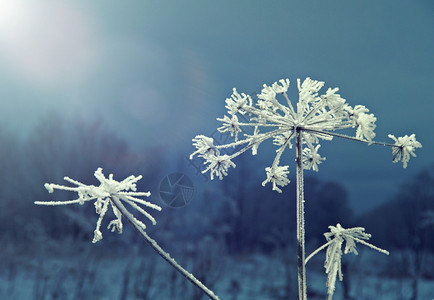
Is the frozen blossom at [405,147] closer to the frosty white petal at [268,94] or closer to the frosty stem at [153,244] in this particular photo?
the frosty white petal at [268,94]

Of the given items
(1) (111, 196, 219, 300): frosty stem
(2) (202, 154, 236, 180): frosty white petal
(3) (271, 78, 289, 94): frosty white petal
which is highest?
(3) (271, 78, 289, 94): frosty white petal

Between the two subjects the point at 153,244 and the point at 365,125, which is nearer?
the point at 153,244

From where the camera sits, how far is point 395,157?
129 centimetres

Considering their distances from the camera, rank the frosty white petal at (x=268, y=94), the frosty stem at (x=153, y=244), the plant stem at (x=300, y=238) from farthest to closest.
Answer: the frosty white petal at (x=268, y=94)
the plant stem at (x=300, y=238)
the frosty stem at (x=153, y=244)

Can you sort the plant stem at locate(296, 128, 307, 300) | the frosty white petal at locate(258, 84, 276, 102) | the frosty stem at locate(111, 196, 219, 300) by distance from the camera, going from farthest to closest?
the frosty white petal at locate(258, 84, 276, 102), the plant stem at locate(296, 128, 307, 300), the frosty stem at locate(111, 196, 219, 300)

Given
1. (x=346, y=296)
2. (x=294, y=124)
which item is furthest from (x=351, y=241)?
(x=346, y=296)

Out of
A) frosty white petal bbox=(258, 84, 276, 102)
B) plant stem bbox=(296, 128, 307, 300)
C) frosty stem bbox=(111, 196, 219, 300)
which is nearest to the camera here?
frosty stem bbox=(111, 196, 219, 300)

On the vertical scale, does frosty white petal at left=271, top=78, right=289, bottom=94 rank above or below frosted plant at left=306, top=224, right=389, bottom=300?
above

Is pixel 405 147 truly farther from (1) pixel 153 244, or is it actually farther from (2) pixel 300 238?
(1) pixel 153 244

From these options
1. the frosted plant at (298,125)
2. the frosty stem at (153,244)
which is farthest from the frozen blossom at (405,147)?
the frosty stem at (153,244)

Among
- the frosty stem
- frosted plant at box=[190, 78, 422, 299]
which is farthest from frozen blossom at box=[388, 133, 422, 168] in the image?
the frosty stem

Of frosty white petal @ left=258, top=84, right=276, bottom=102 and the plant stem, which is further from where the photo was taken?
frosty white petal @ left=258, top=84, right=276, bottom=102

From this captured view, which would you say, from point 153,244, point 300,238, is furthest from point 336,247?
point 153,244

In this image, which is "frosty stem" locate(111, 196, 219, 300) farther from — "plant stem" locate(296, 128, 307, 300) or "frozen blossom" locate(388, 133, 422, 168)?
"frozen blossom" locate(388, 133, 422, 168)
